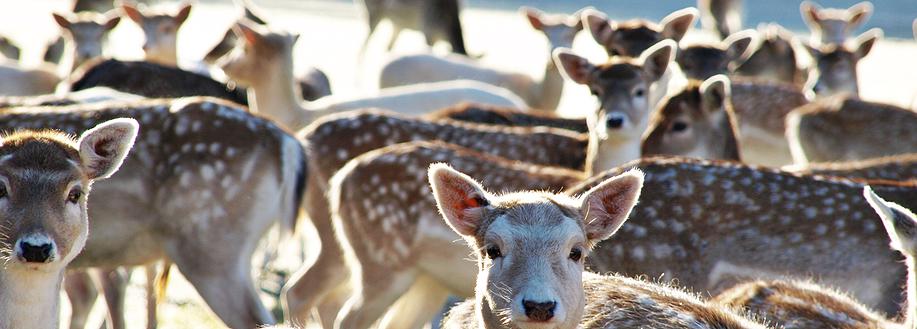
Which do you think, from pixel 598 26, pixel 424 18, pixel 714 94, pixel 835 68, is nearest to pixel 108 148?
pixel 714 94

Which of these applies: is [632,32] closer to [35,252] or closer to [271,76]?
[271,76]

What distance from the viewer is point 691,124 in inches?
285

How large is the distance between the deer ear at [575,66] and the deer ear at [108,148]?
2.84 m

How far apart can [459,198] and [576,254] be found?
371 mm

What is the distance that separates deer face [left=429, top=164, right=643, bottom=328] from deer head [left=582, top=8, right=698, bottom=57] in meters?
4.44

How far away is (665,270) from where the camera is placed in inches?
220

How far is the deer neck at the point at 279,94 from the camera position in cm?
924

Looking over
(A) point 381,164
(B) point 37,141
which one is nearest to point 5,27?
(A) point 381,164

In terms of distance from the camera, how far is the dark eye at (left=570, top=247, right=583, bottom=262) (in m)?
4.23

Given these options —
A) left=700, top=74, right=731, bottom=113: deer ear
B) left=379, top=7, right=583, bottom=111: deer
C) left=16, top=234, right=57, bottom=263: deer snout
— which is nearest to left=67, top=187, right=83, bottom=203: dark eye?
left=16, top=234, right=57, bottom=263: deer snout

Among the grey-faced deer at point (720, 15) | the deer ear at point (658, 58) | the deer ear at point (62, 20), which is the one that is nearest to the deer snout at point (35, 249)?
the deer ear at point (658, 58)

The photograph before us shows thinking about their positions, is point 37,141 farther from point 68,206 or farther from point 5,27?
point 5,27

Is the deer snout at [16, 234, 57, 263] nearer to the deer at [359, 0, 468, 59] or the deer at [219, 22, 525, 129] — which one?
the deer at [219, 22, 525, 129]

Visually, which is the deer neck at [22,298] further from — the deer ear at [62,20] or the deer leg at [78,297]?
the deer ear at [62,20]
